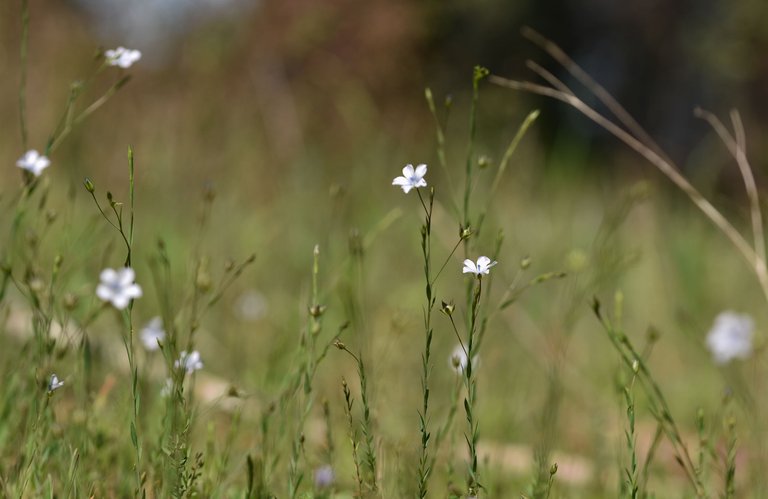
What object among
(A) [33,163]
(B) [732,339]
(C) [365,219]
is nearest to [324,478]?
(A) [33,163]

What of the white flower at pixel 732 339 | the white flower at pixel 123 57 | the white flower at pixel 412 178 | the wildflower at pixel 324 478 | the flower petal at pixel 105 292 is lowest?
the wildflower at pixel 324 478

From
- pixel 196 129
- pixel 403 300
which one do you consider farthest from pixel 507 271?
pixel 196 129

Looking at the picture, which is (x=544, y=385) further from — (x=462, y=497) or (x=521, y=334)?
(x=462, y=497)

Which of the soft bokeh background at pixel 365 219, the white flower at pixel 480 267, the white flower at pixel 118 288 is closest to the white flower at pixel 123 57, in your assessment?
the soft bokeh background at pixel 365 219

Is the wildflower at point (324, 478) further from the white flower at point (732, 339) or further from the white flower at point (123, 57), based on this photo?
the white flower at point (732, 339)

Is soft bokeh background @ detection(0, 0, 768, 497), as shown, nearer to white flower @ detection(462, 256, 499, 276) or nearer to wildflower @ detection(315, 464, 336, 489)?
wildflower @ detection(315, 464, 336, 489)

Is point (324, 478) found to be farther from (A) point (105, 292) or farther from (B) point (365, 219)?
(B) point (365, 219)

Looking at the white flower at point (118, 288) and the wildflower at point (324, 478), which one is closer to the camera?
the white flower at point (118, 288)

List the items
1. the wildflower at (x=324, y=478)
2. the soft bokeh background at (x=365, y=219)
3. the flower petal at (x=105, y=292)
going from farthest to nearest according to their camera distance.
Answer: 1. the soft bokeh background at (x=365, y=219)
2. the wildflower at (x=324, y=478)
3. the flower petal at (x=105, y=292)

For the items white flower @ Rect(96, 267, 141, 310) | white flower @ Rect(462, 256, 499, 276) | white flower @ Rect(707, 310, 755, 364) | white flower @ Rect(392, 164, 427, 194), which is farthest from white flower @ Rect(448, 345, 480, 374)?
white flower @ Rect(707, 310, 755, 364)
